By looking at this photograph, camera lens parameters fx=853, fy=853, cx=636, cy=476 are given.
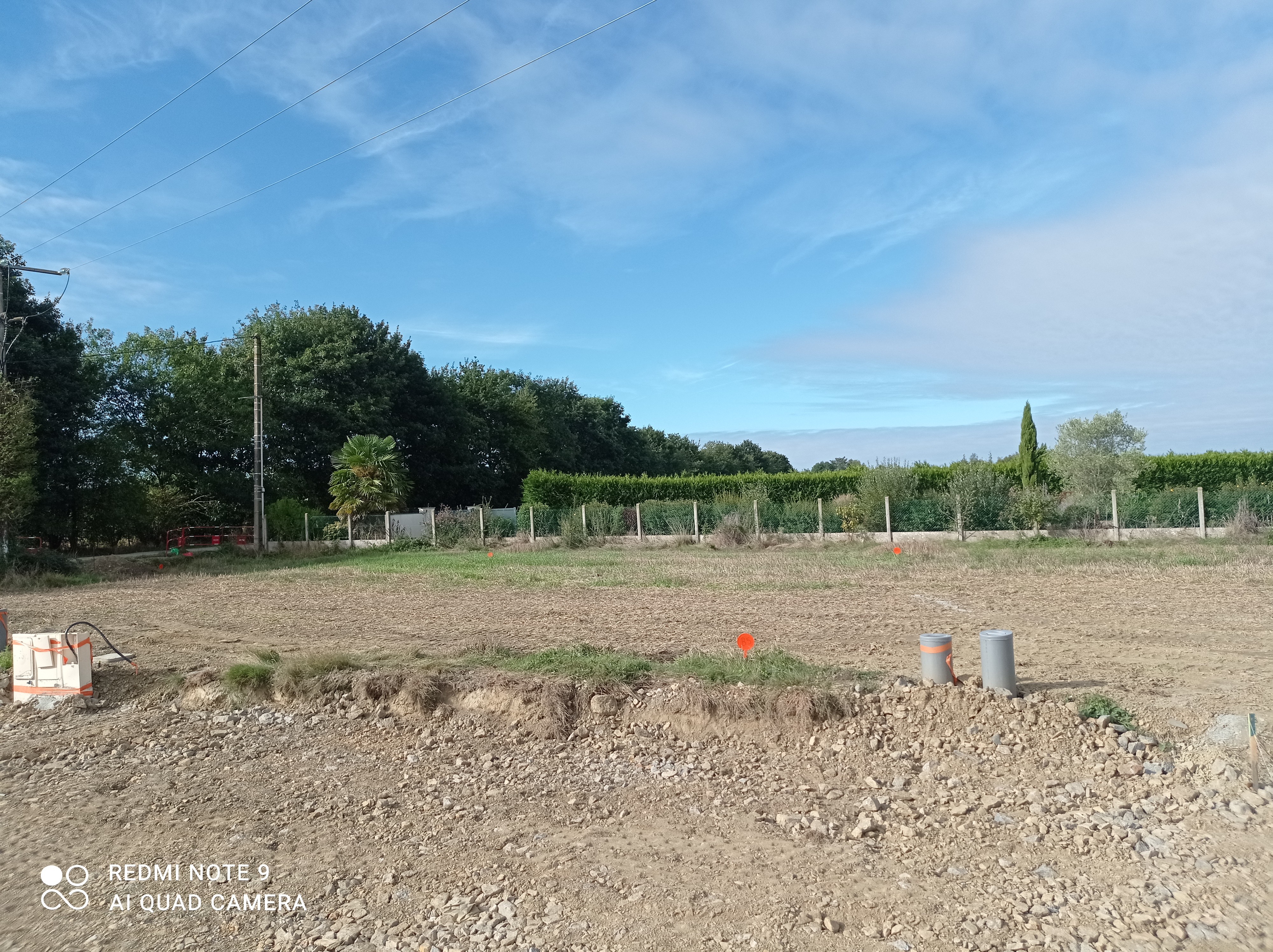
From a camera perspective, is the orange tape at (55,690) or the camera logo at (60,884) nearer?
the camera logo at (60,884)

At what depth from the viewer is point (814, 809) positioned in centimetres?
552

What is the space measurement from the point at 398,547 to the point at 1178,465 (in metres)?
29.4

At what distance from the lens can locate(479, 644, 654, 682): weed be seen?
26.1ft

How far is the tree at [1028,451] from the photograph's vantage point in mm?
32688

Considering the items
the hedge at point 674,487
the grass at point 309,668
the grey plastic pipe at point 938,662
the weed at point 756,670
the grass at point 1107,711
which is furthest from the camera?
the hedge at point 674,487

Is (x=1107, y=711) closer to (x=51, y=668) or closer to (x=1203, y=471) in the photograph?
(x=51, y=668)

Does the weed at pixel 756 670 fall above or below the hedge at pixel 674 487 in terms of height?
below

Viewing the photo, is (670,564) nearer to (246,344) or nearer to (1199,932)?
(1199,932)

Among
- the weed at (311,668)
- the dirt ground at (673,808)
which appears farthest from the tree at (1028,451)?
the weed at (311,668)

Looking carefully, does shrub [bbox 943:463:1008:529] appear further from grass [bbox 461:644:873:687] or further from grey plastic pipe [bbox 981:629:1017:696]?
grey plastic pipe [bbox 981:629:1017:696]

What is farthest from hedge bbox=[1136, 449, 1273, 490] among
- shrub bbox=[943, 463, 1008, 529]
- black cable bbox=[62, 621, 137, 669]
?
black cable bbox=[62, 621, 137, 669]

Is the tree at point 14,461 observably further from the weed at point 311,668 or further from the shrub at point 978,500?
the shrub at point 978,500

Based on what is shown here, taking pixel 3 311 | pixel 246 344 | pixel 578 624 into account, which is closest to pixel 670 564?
pixel 578 624

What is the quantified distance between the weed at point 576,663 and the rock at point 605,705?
30 cm
